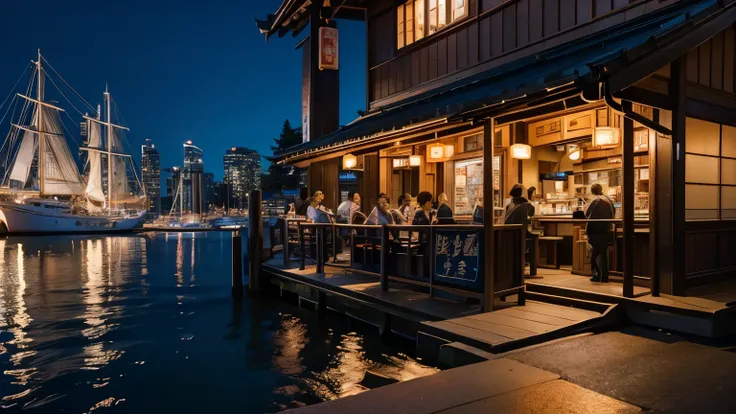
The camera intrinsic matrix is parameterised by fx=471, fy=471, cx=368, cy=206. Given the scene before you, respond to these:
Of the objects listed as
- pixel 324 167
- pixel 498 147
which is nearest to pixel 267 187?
pixel 324 167

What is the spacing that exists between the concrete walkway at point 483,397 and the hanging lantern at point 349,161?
9662 mm

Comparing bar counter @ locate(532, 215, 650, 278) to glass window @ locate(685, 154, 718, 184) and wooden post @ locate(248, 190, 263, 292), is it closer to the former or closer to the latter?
glass window @ locate(685, 154, 718, 184)

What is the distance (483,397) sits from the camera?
12.7ft

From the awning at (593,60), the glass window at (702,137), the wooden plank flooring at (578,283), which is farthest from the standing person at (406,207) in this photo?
the glass window at (702,137)

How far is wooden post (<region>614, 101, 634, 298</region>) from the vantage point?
6.32 m

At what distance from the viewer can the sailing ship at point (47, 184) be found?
186ft

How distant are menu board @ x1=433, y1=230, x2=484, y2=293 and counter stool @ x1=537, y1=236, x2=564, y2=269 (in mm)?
3457

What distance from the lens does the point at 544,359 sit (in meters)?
4.83

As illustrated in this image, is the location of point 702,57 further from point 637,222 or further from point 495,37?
point 495,37

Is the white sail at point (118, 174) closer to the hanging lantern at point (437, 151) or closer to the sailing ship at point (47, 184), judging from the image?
the sailing ship at point (47, 184)

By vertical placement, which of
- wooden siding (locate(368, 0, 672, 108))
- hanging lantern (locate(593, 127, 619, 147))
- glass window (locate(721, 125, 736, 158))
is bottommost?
glass window (locate(721, 125, 736, 158))

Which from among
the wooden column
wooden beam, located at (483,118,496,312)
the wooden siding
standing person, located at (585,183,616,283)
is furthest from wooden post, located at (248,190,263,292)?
the wooden column

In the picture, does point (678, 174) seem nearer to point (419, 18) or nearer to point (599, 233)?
point (599, 233)

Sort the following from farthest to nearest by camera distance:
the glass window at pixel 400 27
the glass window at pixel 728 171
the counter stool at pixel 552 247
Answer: the glass window at pixel 400 27
the counter stool at pixel 552 247
the glass window at pixel 728 171
